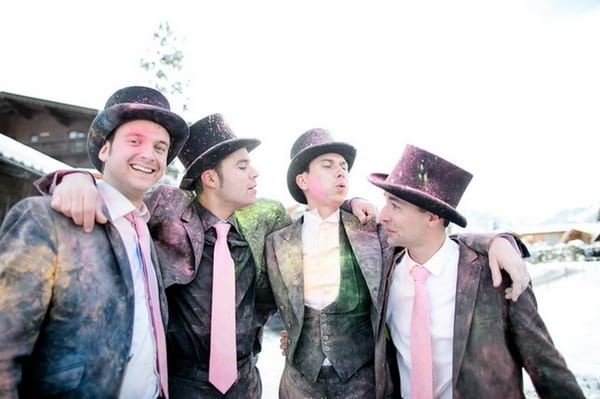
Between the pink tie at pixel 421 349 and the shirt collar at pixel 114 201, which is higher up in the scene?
the shirt collar at pixel 114 201

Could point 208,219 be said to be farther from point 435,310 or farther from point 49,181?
point 435,310

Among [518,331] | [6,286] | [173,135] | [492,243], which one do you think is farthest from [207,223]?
[518,331]

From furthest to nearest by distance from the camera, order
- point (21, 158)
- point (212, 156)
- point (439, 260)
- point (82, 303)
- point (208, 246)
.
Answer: point (21, 158), point (212, 156), point (208, 246), point (439, 260), point (82, 303)

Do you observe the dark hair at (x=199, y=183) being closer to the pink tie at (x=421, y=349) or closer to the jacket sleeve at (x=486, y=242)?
the pink tie at (x=421, y=349)

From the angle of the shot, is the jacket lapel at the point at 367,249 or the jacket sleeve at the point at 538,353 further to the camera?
the jacket lapel at the point at 367,249

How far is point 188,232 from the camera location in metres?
2.66

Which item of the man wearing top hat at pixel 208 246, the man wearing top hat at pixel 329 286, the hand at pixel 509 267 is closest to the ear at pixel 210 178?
the man wearing top hat at pixel 208 246

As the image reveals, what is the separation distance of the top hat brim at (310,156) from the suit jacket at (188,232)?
1.07 feet

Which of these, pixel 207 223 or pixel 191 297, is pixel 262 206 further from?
pixel 191 297

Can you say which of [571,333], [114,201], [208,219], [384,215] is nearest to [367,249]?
[384,215]

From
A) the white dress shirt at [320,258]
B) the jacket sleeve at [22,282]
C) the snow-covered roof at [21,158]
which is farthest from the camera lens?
the snow-covered roof at [21,158]

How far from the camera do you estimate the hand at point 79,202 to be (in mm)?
1565

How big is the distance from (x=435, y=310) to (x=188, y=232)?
191 centimetres

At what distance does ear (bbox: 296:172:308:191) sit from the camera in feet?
10.7
